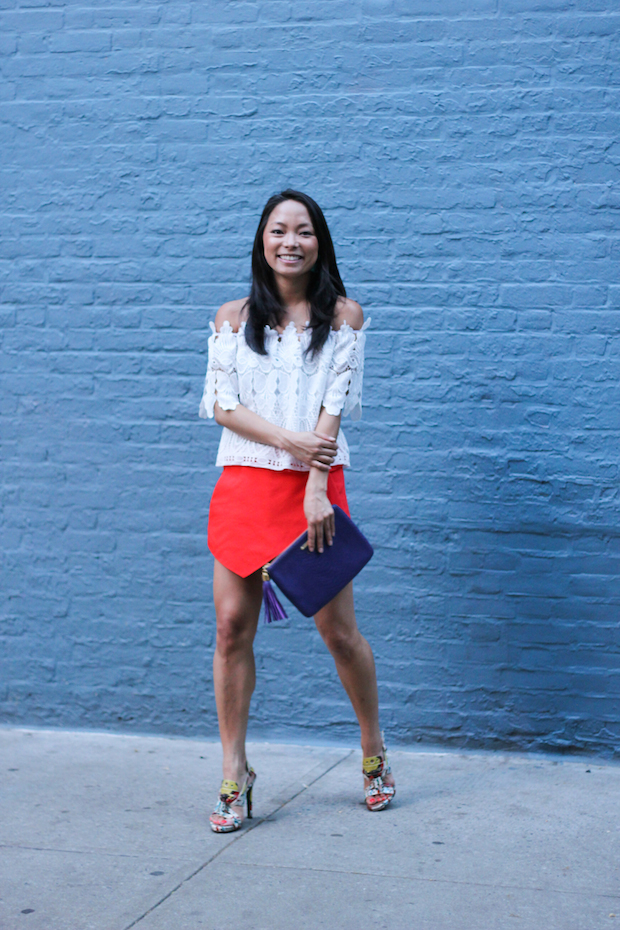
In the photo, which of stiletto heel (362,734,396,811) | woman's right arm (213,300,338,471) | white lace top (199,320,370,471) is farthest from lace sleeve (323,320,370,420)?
stiletto heel (362,734,396,811)

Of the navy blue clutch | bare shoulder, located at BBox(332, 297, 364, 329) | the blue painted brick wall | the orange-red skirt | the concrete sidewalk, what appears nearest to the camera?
the concrete sidewalk

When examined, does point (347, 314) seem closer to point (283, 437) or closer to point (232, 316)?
point (232, 316)

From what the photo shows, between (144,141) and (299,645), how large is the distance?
2.27 m

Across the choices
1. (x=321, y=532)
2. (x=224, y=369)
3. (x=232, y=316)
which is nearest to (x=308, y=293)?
(x=232, y=316)

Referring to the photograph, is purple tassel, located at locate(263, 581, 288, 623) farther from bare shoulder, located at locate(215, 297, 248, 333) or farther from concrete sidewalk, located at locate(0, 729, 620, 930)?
bare shoulder, located at locate(215, 297, 248, 333)

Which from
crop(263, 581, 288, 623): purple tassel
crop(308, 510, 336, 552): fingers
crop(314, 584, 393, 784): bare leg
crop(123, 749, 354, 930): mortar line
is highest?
crop(308, 510, 336, 552): fingers

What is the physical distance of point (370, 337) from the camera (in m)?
4.08

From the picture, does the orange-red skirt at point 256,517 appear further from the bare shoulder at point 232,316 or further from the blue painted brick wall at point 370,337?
the blue painted brick wall at point 370,337

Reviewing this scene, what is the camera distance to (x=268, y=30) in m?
Answer: 4.11

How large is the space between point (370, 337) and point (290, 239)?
92 centimetres

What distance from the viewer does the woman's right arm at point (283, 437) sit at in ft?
10.5

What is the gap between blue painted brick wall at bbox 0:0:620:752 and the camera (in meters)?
3.94

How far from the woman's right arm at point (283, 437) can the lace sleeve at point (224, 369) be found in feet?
0.12

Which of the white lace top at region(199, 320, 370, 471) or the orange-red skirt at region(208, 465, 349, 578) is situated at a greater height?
the white lace top at region(199, 320, 370, 471)
